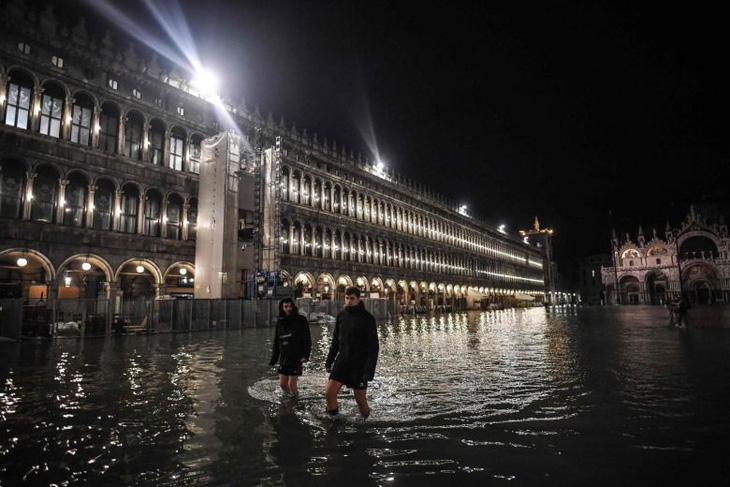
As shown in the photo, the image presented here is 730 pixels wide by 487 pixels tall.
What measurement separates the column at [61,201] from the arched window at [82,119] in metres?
2.60

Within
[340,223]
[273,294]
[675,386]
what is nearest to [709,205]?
[340,223]

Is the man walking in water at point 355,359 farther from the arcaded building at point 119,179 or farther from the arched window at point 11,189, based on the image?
the arched window at point 11,189

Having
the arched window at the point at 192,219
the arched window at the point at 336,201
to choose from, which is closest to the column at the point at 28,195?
the arched window at the point at 192,219

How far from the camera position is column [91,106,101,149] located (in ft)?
81.1

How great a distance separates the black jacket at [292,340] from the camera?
6.69 metres

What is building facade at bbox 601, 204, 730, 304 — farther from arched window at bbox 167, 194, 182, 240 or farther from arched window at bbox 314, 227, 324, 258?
arched window at bbox 167, 194, 182, 240

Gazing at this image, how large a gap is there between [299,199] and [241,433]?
33.8 meters

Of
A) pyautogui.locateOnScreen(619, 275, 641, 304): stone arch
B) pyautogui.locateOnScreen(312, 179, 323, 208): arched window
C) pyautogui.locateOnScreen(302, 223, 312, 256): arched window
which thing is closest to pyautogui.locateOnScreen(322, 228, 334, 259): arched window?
pyautogui.locateOnScreen(302, 223, 312, 256): arched window

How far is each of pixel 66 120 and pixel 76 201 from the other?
4.35 meters

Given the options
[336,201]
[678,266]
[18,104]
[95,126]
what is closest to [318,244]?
[336,201]

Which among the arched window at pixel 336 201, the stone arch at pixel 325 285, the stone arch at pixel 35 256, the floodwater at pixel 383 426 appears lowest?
the floodwater at pixel 383 426

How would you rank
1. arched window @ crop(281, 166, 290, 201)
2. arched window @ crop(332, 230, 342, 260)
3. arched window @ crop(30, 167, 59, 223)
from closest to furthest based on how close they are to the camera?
arched window @ crop(30, 167, 59, 223), arched window @ crop(281, 166, 290, 201), arched window @ crop(332, 230, 342, 260)

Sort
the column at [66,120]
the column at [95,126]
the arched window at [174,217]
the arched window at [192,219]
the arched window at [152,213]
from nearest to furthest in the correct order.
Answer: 1. the column at [66,120]
2. the column at [95,126]
3. the arched window at [152,213]
4. the arched window at [174,217]
5. the arched window at [192,219]

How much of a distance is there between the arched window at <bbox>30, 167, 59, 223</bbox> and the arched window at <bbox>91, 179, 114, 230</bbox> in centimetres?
207
